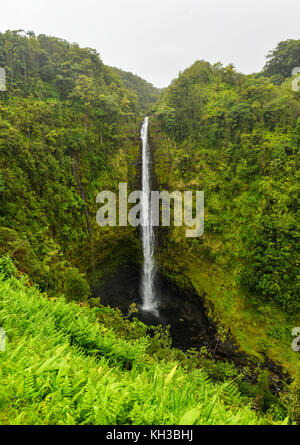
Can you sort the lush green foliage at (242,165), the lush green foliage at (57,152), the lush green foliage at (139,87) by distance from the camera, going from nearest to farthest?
the lush green foliage at (57,152) < the lush green foliage at (242,165) < the lush green foliage at (139,87)

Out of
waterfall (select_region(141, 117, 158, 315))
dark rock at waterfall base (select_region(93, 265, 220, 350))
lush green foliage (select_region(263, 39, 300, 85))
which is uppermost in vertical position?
lush green foliage (select_region(263, 39, 300, 85))

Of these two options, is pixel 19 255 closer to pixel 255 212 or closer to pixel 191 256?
pixel 191 256

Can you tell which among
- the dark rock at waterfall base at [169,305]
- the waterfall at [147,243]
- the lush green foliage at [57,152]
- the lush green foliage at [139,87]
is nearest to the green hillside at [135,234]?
the lush green foliage at [57,152]

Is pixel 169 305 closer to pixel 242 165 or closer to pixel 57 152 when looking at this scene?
pixel 242 165

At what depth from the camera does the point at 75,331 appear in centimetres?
364

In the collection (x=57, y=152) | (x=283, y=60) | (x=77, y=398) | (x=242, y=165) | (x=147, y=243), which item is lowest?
(x=147, y=243)

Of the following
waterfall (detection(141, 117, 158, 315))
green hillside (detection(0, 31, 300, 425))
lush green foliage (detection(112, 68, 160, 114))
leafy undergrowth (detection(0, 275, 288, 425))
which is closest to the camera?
leafy undergrowth (detection(0, 275, 288, 425))

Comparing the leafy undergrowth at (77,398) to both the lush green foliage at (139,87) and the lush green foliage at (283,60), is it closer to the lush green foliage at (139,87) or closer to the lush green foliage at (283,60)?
the lush green foliage at (283,60)

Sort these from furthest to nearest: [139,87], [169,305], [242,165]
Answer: [139,87] < [169,305] < [242,165]

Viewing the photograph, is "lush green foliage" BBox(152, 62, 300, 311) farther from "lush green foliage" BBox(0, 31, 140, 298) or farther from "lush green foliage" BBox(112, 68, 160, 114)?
"lush green foliage" BBox(112, 68, 160, 114)

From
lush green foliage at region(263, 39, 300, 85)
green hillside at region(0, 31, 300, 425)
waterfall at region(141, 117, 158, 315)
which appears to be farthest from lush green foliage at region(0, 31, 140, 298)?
lush green foliage at region(263, 39, 300, 85)

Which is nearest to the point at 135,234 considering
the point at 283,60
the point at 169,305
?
the point at 169,305

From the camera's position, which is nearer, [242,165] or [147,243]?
[242,165]
